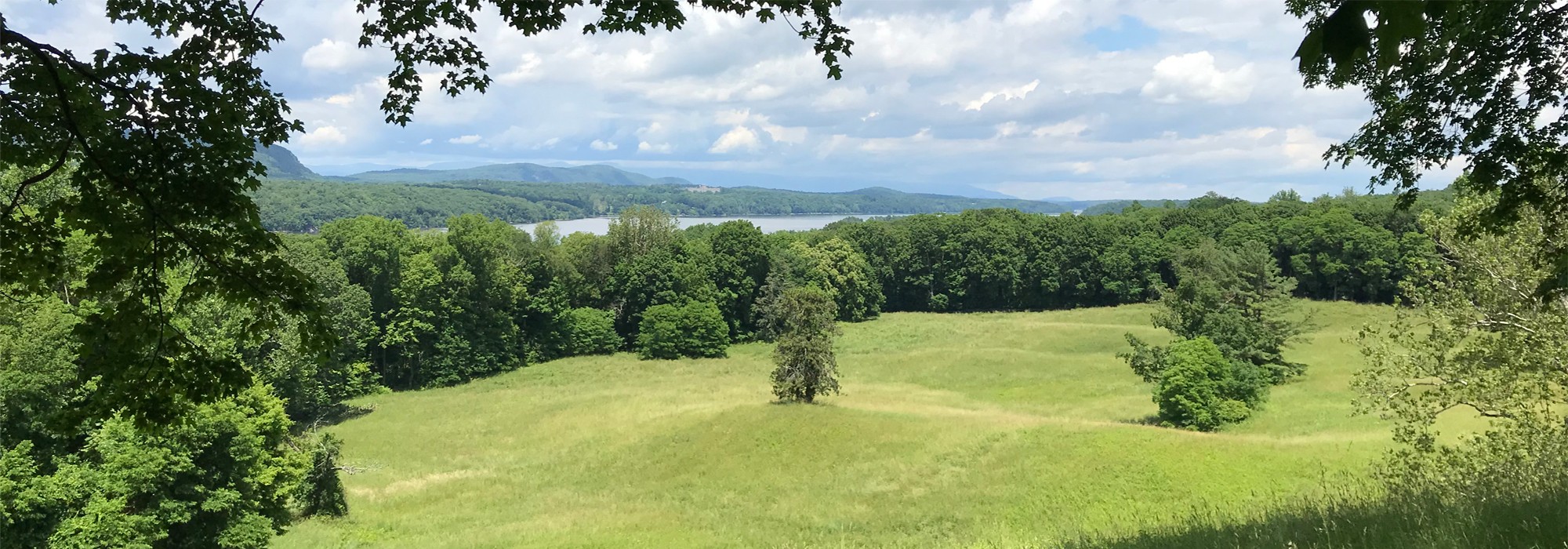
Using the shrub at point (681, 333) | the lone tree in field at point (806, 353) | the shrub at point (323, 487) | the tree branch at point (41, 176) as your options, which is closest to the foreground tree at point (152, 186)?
the tree branch at point (41, 176)

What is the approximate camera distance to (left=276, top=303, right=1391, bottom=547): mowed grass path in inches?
670

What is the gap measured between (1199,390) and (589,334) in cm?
4343

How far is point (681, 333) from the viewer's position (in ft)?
186

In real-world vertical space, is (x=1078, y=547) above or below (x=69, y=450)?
above

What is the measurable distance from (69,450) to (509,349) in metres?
38.1

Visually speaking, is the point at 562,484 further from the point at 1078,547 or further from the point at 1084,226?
the point at 1084,226

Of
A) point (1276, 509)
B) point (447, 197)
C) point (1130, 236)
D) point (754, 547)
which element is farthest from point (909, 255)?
point (447, 197)

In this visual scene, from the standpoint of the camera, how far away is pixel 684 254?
215 feet

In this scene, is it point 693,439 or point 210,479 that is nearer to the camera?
point 210,479

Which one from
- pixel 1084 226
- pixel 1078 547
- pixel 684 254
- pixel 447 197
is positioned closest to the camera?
pixel 1078 547

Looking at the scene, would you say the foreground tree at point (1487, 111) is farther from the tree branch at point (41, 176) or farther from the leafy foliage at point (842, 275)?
the leafy foliage at point (842, 275)

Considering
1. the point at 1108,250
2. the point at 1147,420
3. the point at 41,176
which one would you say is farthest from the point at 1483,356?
the point at 1108,250

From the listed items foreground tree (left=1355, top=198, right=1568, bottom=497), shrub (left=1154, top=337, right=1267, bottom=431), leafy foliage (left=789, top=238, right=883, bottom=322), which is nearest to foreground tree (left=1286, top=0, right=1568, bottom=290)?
foreground tree (left=1355, top=198, right=1568, bottom=497)

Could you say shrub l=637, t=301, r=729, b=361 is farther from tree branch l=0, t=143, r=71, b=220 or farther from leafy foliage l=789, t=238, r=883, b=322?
tree branch l=0, t=143, r=71, b=220
